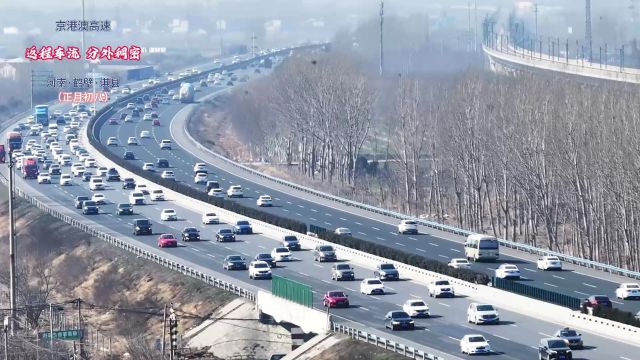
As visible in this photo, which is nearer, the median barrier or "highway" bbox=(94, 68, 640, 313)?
the median barrier

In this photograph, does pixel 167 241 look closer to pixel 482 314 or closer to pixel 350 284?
pixel 350 284

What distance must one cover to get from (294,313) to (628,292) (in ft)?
52.3

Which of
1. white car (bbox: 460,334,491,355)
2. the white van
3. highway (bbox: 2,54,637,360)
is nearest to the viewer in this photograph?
white car (bbox: 460,334,491,355)

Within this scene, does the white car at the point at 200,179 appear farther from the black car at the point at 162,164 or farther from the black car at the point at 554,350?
the black car at the point at 554,350

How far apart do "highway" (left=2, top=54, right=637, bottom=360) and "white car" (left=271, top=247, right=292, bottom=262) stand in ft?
2.88

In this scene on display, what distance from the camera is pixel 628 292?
277ft

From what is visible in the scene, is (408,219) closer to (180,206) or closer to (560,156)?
(560,156)

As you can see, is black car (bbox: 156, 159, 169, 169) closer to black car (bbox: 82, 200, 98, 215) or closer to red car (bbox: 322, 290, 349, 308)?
black car (bbox: 82, 200, 98, 215)

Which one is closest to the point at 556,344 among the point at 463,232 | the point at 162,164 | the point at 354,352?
the point at 354,352

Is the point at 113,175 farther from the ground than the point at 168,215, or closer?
closer

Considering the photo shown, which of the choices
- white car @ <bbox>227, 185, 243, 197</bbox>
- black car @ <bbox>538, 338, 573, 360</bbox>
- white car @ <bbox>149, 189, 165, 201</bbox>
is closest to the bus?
black car @ <bbox>538, 338, 573, 360</bbox>

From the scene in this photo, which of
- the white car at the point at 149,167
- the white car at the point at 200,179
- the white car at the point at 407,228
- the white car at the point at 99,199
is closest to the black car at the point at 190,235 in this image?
the white car at the point at 407,228

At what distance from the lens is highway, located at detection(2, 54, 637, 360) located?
72.0 m

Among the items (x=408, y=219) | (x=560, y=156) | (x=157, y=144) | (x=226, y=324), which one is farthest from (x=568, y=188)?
(x=157, y=144)
